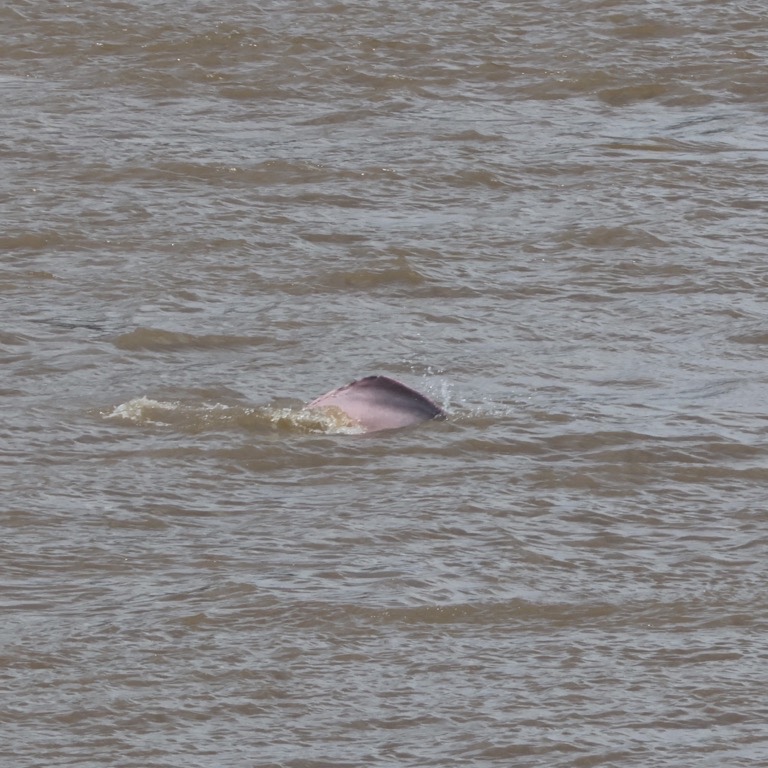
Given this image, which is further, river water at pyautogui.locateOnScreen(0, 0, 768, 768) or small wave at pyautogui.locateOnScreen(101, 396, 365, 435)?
small wave at pyautogui.locateOnScreen(101, 396, 365, 435)

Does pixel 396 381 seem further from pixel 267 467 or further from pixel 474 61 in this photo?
pixel 474 61

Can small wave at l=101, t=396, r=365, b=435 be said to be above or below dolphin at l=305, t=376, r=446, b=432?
below

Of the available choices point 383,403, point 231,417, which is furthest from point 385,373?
point 231,417

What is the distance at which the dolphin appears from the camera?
20.6ft

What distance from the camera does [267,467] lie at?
6020mm

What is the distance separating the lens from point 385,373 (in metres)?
6.73

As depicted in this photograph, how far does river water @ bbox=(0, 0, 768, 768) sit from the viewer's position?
4688 millimetres

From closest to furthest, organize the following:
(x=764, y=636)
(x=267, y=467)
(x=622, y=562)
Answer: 1. (x=764, y=636)
2. (x=622, y=562)
3. (x=267, y=467)

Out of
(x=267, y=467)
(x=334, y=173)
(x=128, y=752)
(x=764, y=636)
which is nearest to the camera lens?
(x=128, y=752)

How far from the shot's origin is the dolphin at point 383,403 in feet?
20.6

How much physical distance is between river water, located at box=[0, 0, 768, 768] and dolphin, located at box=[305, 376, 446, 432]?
97 mm

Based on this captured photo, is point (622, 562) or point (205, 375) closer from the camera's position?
point (622, 562)

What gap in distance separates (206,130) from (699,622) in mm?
4737

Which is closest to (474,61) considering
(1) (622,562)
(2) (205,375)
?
(2) (205,375)
